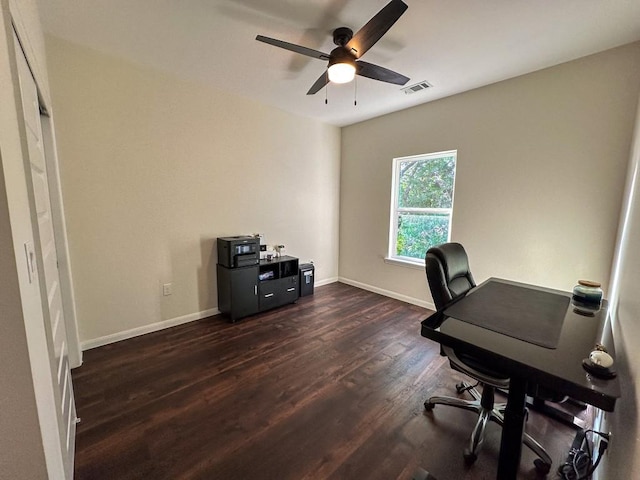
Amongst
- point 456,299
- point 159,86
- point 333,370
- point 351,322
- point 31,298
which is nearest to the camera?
point 31,298

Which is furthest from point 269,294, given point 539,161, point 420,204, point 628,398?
point 539,161

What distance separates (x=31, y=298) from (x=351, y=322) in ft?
8.95

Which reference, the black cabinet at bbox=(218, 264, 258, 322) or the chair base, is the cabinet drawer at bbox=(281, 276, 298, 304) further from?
the chair base

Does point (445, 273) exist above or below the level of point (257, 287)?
above

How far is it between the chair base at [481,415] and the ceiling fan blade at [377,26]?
216 centimetres

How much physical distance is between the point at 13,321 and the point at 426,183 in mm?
3795

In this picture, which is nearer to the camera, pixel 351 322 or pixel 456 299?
pixel 456 299

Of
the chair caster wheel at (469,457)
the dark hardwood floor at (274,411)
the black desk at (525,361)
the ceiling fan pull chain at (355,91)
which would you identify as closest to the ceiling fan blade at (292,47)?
the ceiling fan pull chain at (355,91)

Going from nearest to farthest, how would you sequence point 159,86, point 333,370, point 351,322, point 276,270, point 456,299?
point 456,299, point 333,370, point 159,86, point 351,322, point 276,270

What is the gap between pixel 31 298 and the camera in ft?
2.85

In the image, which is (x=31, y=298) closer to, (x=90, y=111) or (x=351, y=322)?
(x=90, y=111)

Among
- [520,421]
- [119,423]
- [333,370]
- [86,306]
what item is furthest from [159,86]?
[520,421]

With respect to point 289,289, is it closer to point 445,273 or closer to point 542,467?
point 445,273

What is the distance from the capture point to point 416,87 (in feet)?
9.57
